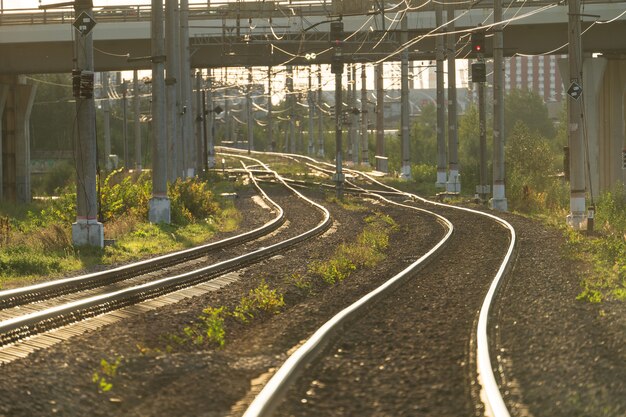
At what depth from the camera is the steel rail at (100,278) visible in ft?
48.7

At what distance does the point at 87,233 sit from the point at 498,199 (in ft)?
62.5

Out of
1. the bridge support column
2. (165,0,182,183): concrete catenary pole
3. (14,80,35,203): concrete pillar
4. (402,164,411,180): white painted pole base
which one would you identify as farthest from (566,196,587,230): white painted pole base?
the bridge support column

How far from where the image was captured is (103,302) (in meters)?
14.3

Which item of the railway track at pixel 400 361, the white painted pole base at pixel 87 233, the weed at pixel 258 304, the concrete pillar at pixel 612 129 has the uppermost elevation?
the concrete pillar at pixel 612 129

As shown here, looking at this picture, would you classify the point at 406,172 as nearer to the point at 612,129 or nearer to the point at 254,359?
the point at 612,129

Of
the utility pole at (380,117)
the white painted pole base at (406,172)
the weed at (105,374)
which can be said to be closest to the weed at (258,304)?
the weed at (105,374)

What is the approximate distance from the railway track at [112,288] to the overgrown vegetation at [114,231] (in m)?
1.32

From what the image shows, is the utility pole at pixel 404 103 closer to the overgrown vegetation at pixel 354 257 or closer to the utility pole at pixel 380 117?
the utility pole at pixel 380 117

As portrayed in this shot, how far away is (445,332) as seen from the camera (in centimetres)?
1219

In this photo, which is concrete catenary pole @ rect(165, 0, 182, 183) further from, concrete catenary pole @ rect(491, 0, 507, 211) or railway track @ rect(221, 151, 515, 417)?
railway track @ rect(221, 151, 515, 417)

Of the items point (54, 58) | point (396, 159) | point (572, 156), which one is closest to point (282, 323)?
point (572, 156)

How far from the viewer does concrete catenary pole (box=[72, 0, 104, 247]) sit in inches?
907

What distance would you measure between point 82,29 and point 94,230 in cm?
415

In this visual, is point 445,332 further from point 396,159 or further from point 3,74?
point 396,159
